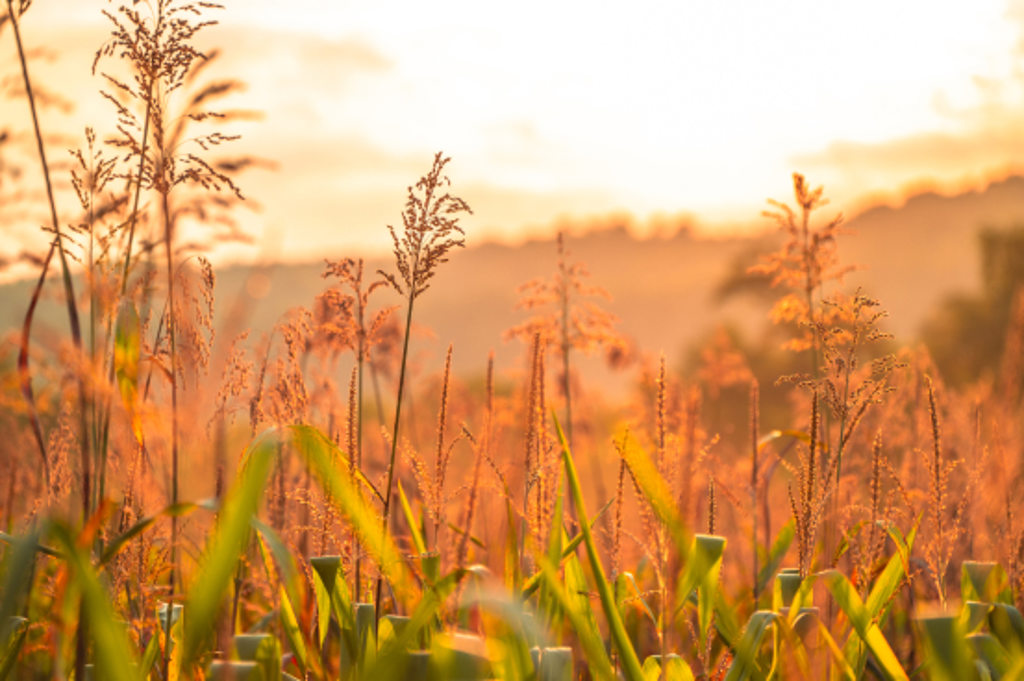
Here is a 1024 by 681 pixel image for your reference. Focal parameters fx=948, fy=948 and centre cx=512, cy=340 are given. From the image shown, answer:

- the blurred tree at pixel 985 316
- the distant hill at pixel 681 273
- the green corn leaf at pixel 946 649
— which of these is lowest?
the green corn leaf at pixel 946 649

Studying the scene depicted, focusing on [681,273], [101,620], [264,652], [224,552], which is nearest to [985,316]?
[264,652]

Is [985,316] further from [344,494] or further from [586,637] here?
[344,494]

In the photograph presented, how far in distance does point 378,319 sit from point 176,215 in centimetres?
72

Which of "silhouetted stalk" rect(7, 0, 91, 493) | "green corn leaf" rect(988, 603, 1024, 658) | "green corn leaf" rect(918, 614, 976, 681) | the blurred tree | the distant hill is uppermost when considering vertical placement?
the distant hill

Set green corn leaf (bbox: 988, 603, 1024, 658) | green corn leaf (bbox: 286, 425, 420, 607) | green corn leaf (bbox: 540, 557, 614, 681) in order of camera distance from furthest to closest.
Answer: green corn leaf (bbox: 988, 603, 1024, 658) < green corn leaf (bbox: 540, 557, 614, 681) < green corn leaf (bbox: 286, 425, 420, 607)

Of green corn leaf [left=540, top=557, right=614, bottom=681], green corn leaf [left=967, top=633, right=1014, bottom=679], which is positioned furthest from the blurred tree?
green corn leaf [left=540, top=557, right=614, bottom=681]

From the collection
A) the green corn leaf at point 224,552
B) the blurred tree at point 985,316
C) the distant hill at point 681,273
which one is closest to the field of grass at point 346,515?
the green corn leaf at point 224,552

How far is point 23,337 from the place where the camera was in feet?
8.23

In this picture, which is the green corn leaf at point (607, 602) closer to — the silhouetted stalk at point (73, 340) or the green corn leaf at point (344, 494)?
the green corn leaf at point (344, 494)

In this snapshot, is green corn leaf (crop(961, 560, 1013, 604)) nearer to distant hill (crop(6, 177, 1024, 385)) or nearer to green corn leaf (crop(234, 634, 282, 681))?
green corn leaf (crop(234, 634, 282, 681))

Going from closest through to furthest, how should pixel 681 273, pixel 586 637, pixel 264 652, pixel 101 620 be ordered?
pixel 101 620 → pixel 586 637 → pixel 264 652 → pixel 681 273

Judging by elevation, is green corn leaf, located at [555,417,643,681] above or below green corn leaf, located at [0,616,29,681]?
above

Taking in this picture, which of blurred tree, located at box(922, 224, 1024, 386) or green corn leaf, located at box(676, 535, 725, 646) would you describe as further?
blurred tree, located at box(922, 224, 1024, 386)

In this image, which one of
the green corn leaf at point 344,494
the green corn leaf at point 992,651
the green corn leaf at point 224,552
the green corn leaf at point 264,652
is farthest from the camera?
the green corn leaf at point 992,651
